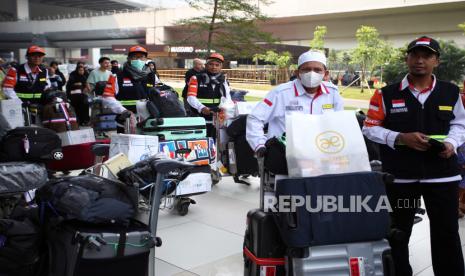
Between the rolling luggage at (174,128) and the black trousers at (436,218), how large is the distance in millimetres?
2675

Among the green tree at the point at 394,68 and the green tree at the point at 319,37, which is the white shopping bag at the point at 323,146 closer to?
the green tree at the point at 394,68

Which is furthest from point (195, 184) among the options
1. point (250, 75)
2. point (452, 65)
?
point (250, 75)

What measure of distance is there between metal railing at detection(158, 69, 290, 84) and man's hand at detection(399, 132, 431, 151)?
2854cm

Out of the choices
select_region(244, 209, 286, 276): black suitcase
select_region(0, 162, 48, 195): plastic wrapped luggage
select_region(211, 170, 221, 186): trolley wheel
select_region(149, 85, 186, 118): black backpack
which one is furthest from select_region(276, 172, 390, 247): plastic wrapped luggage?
select_region(211, 170, 221, 186): trolley wheel

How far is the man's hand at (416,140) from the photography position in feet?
9.49

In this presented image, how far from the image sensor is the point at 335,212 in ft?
7.97

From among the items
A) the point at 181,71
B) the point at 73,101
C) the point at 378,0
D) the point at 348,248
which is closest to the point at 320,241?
the point at 348,248

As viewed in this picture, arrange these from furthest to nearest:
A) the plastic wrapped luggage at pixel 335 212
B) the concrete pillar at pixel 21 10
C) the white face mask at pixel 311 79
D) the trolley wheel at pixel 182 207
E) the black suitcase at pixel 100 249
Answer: the concrete pillar at pixel 21 10, the trolley wheel at pixel 182 207, the white face mask at pixel 311 79, the black suitcase at pixel 100 249, the plastic wrapped luggage at pixel 335 212

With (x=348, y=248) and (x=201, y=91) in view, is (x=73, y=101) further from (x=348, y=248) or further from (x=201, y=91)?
(x=348, y=248)

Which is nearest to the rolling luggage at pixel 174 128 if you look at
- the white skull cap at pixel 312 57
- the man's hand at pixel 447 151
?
the white skull cap at pixel 312 57

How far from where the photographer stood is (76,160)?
6.52 meters

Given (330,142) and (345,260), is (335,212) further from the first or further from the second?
(330,142)

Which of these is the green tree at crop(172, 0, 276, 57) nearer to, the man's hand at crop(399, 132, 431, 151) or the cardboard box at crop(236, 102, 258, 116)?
the cardboard box at crop(236, 102, 258, 116)

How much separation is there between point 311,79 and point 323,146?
892 mm
